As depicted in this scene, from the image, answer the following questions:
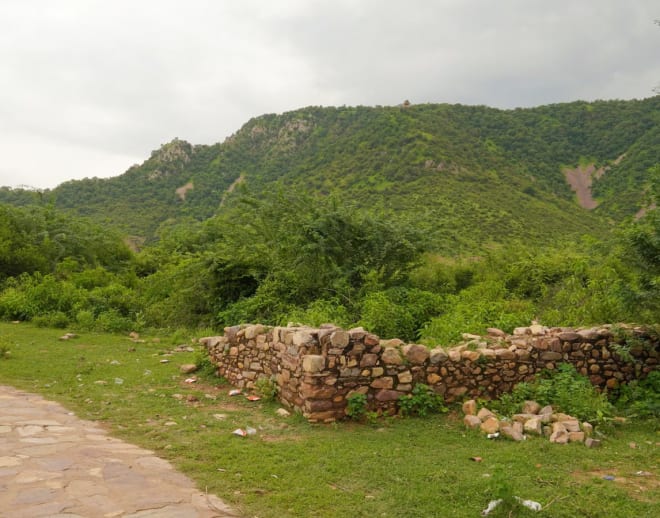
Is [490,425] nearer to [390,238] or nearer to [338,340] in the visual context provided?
[338,340]

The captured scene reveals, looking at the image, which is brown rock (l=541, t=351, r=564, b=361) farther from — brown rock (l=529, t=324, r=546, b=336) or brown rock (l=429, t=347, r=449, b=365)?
brown rock (l=429, t=347, r=449, b=365)

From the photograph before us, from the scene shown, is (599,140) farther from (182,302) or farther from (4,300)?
(4,300)

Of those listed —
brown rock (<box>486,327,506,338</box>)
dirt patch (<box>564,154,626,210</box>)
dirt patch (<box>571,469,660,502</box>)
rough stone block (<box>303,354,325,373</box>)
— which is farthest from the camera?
dirt patch (<box>564,154,626,210</box>)

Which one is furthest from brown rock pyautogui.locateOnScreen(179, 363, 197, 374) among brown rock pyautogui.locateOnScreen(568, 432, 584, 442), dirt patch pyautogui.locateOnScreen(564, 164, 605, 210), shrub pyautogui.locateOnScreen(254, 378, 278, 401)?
dirt patch pyautogui.locateOnScreen(564, 164, 605, 210)

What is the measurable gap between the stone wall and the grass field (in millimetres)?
429

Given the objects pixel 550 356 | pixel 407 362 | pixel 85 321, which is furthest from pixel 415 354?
pixel 85 321

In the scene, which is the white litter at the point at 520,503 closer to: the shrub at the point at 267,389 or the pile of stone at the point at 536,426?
the pile of stone at the point at 536,426

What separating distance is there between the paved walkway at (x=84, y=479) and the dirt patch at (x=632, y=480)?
136 inches

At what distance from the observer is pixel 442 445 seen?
574cm

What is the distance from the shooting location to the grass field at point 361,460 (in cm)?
411

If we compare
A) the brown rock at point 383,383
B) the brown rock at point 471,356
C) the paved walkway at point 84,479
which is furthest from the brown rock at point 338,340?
the paved walkway at point 84,479

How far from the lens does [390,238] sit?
14.5m

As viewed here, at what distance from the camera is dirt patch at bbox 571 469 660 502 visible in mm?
4332

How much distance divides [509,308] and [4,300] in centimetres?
1548
